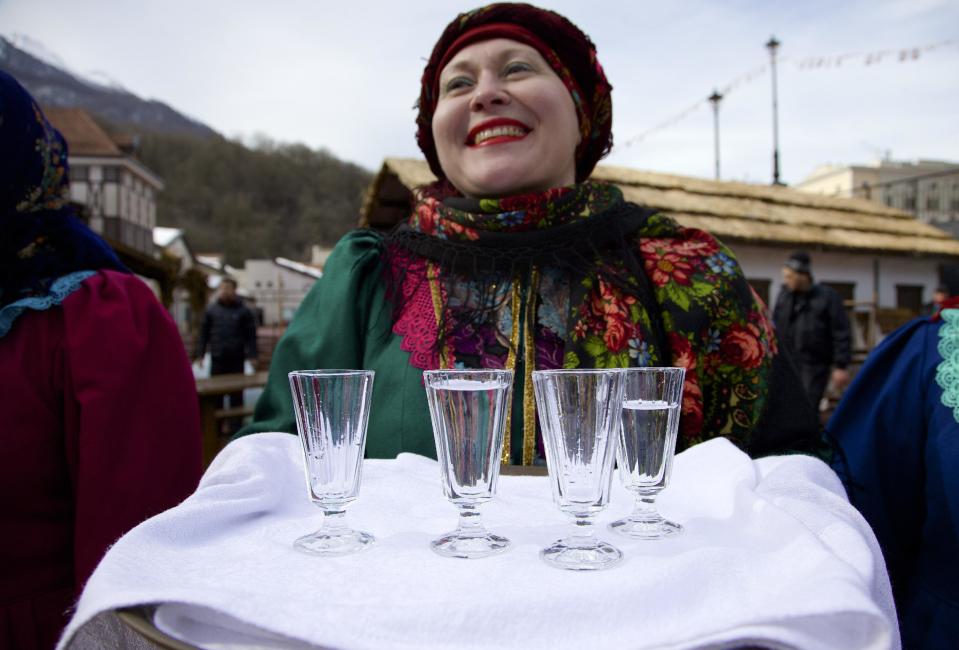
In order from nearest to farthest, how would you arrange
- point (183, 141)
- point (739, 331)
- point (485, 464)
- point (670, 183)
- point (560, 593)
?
point (560, 593) → point (485, 464) → point (739, 331) → point (670, 183) → point (183, 141)

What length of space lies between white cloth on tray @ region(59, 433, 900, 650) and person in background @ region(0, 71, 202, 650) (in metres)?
0.84

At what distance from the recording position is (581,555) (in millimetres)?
768

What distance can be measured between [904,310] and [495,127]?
1244 centimetres

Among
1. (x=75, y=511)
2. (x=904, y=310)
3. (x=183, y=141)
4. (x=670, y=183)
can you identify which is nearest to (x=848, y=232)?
(x=904, y=310)

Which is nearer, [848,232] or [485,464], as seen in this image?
[485,464]

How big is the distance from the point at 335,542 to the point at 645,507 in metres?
0.42

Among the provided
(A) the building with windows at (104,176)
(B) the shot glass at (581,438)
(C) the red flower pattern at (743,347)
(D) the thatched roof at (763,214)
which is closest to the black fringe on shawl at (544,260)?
(C) the red flower pattern at (743,347)

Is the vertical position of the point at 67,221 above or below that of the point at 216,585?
above

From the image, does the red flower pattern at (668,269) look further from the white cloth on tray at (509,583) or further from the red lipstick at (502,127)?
the white cloth on tray at (509,583)

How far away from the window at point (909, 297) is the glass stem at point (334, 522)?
1372 centimetres

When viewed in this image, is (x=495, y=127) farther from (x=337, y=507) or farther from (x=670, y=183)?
(x=670, y=183)

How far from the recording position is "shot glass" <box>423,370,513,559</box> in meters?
0.84

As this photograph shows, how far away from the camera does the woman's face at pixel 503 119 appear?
62.4 inches

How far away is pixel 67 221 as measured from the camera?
1877 millimetres
